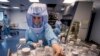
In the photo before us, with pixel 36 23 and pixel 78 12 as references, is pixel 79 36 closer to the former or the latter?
pixel 78 12

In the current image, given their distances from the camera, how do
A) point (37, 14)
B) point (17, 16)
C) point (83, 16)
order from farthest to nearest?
point (17, 16) → point (83, 16) → point (37, 14)

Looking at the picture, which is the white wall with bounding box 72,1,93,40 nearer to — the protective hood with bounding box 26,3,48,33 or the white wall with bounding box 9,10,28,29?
the protective hood with bounding box 26,3,48,33

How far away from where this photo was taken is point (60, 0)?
3688mm

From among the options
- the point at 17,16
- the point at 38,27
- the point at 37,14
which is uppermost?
the point at 37,14

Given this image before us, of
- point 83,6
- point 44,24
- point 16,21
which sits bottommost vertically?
point 16,21

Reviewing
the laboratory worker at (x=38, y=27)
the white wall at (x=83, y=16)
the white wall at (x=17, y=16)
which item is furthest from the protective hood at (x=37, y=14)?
the white wall at (x=17, y=16)

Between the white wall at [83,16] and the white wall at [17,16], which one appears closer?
the white wall at [83,16]

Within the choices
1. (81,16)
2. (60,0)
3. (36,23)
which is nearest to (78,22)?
(81,16)

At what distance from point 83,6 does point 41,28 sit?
148 cm

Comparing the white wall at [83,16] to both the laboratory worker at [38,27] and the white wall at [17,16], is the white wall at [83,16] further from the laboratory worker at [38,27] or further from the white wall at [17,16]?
A: the white wall at [17,16]

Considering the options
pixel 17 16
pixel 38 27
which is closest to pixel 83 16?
pixel 38 27

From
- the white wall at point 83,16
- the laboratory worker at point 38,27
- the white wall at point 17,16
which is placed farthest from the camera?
the white wall at point 17,16

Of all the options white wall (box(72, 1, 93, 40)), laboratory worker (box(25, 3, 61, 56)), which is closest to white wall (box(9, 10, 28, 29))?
white wall (box(72, 1, 93, 40))

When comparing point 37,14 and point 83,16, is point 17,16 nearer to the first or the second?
point 83,16
